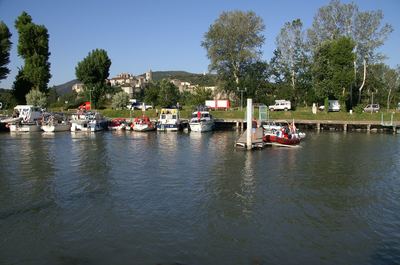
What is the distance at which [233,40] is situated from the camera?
283 feet

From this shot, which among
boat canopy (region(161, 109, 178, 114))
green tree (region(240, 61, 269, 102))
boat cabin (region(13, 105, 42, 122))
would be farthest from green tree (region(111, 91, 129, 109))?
green tree (region(240, 61, 269, 102))

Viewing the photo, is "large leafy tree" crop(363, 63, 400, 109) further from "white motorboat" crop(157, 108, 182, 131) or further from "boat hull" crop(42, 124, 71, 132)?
"boat hull" crop(42, 124, 71, 132)

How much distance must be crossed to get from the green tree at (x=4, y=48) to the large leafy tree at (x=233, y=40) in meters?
40.6

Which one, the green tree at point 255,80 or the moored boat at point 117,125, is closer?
the moored boat at point 117,125

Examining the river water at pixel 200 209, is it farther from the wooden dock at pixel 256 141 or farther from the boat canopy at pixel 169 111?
the boat canopy at pixel 169 111

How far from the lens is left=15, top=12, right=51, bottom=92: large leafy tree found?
86750 mm

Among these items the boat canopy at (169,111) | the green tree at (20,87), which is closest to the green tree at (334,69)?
the boat canopy at (169,111)

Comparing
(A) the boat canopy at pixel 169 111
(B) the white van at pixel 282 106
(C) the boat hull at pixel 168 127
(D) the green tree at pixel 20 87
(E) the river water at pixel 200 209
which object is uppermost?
(D) the green tree at pixel 20 87

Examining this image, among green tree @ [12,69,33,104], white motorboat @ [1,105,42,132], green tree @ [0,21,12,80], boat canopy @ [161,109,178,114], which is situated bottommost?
white motorboat @ [1,105,42,132]

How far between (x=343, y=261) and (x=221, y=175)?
16030mm

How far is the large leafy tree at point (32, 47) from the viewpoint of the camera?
285ft

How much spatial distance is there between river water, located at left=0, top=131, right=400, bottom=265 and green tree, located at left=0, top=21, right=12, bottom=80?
52.1 meters

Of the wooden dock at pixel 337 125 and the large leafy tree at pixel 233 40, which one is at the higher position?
the large leafy tree at pixel 233 40

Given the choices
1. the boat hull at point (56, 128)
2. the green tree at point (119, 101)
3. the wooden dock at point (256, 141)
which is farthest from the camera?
the green tree at point (119, 101)
